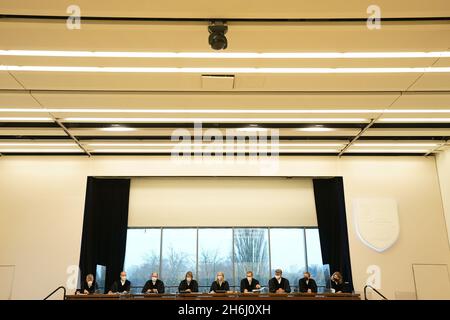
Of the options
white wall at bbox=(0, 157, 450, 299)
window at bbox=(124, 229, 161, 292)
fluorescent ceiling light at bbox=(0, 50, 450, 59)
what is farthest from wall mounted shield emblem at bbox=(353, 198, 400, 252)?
window at bbox=(124, 229, 161, 292)

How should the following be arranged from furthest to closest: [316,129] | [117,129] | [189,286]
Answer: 1. [189,286]
2. [316,129]
3. [117,129]

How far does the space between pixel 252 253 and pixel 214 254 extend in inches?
37.5

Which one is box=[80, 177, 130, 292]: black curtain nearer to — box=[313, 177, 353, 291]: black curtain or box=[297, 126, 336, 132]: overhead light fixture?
box=[297, 126, 336, 132]: overhead light fixture

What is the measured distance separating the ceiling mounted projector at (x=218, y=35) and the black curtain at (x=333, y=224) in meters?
6.16

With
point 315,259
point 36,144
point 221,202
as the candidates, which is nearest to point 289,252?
point 315,259

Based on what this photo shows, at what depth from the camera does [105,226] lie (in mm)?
9664

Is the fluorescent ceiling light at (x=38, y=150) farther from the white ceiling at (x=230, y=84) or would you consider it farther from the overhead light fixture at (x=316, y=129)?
the overhead light fixture at (x=316, y=129)

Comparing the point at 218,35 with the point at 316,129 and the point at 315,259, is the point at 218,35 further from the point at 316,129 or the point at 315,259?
the point at 315,259

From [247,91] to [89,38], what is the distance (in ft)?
8.56

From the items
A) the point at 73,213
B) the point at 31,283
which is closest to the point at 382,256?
the point at 73,213

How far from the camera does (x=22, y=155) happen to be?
962cm

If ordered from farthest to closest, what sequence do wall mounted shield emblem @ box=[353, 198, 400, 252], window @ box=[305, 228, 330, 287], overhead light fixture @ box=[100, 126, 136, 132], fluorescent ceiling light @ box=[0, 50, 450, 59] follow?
1. window @ box=[305, 228, 330, 287]
2. wall mounted shield emblem @ box=[353, 198, 400, 252]
3. overhead light fixture @ box=[100, 126, 136, 132]
4. fluorescent ceiling light @ box=[0, 50, 450, 59]

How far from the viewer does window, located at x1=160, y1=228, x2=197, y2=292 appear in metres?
9.66
